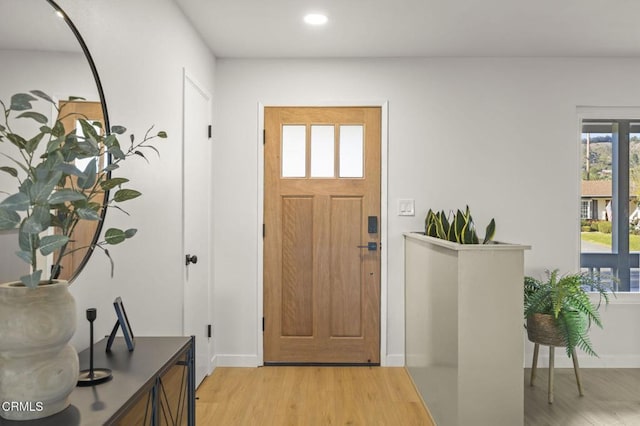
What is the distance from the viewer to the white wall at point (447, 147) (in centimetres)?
402

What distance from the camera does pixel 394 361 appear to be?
158 inches

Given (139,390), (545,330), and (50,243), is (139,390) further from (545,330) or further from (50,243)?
(545,330)

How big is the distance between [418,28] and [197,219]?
1.98 metres

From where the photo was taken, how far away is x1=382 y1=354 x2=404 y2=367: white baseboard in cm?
400

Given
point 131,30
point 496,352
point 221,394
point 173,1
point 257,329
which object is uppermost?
point 173,1

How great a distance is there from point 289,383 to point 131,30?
2.53 metres

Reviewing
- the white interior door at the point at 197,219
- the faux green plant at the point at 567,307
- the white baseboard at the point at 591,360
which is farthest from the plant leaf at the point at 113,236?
the white baseboard at the point at 591,360

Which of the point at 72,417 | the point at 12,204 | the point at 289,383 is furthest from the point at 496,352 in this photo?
the point at 12,204

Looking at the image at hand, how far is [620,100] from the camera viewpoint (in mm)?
Result: 4039

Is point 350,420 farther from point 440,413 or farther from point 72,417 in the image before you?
point 72,417

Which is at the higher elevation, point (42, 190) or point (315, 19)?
point (315, 19)

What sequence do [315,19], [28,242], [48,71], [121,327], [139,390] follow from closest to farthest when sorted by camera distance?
[28,242] → [139,390] → [48,71] → [121,327] → [315,19]

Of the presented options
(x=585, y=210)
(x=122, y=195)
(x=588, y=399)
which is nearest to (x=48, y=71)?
(x=122, y=195)

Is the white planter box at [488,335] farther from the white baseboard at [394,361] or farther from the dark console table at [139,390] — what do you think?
the white baseboard at [394,361]
